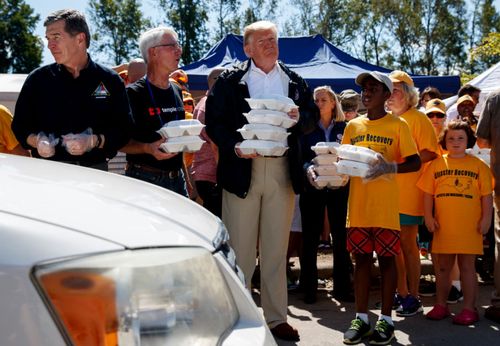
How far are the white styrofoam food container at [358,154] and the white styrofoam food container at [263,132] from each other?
0.41 m

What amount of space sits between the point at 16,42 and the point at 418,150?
4658 centimetres

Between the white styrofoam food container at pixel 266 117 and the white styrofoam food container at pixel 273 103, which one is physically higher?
the white styrofoam food container at pixel 273 103

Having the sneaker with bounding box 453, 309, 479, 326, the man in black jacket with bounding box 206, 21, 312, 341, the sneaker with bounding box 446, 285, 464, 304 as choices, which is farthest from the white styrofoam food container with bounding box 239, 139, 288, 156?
the sneaker with bounding box 446, 285, 464, 304

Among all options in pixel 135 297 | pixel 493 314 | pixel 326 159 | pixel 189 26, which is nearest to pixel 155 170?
pixel 326 159

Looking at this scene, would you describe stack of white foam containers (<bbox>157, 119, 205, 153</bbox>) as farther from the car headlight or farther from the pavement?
the car headlight

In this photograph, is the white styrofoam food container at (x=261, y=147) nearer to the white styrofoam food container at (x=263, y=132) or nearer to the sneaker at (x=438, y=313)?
the white styrofoam food container at (x=263, y=132)

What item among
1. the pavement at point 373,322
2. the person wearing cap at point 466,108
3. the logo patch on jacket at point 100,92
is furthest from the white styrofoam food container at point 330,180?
the person wearing cap at point 466,108

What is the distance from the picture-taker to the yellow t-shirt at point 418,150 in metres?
5.38

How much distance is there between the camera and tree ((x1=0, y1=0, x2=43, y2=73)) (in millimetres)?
46812

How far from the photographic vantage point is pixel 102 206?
1.92 metres

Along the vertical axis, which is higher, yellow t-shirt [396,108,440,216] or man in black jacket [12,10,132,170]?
man in black jacket [12,10,132,170]

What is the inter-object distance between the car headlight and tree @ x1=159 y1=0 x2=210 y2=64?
47.2 metres

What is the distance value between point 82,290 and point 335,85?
37.7 ft

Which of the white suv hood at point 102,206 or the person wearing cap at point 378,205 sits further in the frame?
the person wearing cap at point 378,205
